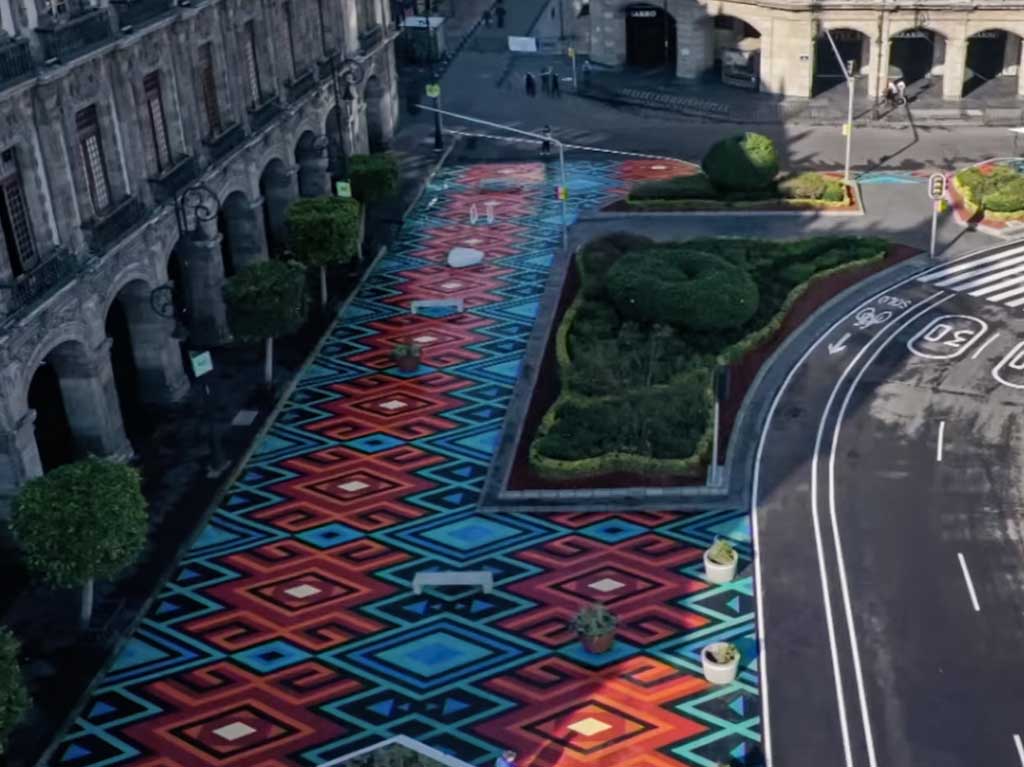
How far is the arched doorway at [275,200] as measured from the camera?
59.3 meters

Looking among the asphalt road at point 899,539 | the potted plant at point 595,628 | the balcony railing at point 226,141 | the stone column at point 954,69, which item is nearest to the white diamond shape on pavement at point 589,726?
the potted plant at point 595,628

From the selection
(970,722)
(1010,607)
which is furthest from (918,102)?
(970,722)

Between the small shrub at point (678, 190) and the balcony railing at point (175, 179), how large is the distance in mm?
24352

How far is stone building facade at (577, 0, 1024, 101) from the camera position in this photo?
79.1 m

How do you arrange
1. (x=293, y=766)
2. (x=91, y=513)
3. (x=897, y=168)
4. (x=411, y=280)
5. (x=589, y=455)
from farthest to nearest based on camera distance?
1. (x=897, y=168)
2. (x=411, y=280)
3. (x=589, y=455)
4. (x=91, y=513)
5. (x=293, y=766)

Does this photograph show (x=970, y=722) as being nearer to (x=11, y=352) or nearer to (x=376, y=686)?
(x=376, y=686)

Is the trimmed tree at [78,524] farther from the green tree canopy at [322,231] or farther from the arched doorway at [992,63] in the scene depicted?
the arched doorway at [992,63]

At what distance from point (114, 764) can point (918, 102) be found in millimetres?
65294

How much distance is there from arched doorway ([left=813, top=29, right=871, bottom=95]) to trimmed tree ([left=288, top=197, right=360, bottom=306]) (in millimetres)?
42826

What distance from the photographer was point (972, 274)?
5531 centimetres

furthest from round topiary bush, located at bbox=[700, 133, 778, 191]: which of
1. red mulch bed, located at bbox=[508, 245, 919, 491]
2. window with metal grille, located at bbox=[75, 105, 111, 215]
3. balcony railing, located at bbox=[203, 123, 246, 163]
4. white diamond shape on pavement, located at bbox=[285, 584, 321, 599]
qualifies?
white diamond shape on pavement, located at bbox=[285, 584, 321, 599]

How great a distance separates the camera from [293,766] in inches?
1188

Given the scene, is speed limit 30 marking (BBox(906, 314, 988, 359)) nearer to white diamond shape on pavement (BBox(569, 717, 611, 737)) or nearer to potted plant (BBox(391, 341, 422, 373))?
potted plant (BBox(391, 341, 422, 373))

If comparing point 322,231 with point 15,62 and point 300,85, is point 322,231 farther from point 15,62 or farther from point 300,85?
point 15,62
